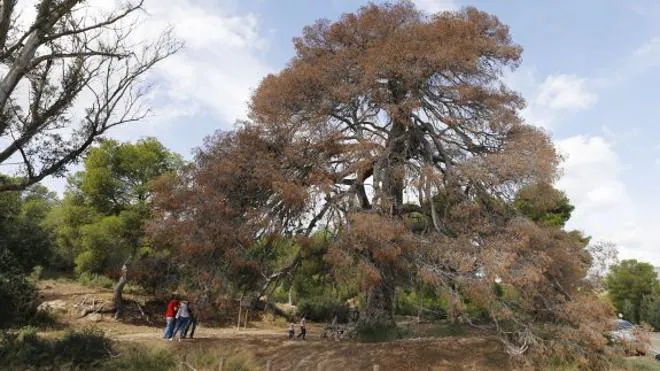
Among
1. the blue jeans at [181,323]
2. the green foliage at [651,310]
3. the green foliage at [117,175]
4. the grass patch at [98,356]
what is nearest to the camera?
the grass patch at [98,356]

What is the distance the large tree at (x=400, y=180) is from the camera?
13.4 meters

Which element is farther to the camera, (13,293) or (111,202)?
(111,202)

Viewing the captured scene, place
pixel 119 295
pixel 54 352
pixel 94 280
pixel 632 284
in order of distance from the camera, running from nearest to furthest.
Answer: pixel 54 352 < pixel 119 295 < pixel 94 280 < pixel 632 284

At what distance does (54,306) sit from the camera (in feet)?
68.1

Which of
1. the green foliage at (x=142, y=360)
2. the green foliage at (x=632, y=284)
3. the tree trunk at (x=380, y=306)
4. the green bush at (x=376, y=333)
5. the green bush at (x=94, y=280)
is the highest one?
the green foliage at (x=632, y=284)

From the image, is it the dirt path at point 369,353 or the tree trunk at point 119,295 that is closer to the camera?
the dirt path at point 369,353

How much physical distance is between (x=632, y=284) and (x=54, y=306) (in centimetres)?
5308

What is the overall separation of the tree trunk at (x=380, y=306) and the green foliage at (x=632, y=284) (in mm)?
43323

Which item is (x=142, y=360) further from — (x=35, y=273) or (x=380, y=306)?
(x=35, y=273)

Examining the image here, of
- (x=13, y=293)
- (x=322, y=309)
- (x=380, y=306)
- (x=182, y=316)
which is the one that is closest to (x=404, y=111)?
(x=380, y=306)

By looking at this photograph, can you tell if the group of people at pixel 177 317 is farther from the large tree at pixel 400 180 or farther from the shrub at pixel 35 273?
the shrub at pixel 35 273

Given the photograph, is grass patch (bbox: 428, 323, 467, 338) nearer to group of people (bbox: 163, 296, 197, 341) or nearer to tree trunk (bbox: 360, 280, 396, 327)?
tree trunk (bbox: 360, 280, 396, 327)

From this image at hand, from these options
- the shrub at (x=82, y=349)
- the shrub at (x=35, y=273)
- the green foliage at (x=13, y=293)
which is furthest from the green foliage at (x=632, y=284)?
the shrub at (x=82, y=349)

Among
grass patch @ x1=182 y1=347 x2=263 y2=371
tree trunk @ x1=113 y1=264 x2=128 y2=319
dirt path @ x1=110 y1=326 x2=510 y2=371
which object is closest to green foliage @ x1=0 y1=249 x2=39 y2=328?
tree trunk @ x1=113 y1=264 x2=128 y2=319
